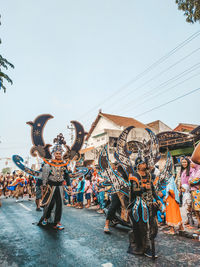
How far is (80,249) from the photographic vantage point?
13.1 feet

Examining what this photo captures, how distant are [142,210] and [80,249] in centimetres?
143

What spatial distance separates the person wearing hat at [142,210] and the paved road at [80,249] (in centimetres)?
22

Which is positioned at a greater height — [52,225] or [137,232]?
[137,232]

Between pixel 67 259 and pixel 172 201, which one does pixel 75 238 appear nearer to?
pixel 67 259

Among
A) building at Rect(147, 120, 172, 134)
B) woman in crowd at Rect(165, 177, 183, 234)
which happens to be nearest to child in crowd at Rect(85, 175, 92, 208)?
woman in crowd at Rect(165, 177, 183, 234)

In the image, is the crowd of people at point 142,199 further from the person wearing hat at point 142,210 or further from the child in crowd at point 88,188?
the child in crowd at point 88,188

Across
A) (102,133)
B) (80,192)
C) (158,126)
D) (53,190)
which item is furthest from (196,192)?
(158,126)

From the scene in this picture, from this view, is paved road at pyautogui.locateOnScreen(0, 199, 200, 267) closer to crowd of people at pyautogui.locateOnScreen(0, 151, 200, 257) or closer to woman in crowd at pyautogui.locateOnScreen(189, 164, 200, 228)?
crowd of people at pyautogui.locateOnScreen(0, 151, 200, 257)

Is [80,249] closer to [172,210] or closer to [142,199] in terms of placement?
[142,199]

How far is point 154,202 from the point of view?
373cm

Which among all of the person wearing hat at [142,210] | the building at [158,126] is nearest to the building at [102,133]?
the building at [158,126]

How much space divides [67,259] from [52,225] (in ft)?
9.04

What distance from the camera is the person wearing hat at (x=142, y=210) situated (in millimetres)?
3617

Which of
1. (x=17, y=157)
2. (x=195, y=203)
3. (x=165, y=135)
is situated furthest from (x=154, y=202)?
(x=165, y=135)
